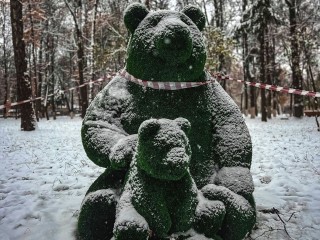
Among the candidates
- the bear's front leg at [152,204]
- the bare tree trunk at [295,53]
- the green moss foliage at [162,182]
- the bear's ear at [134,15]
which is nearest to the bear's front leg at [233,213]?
the green moss foliage at [162,182]

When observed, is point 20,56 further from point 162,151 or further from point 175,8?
point 175,8

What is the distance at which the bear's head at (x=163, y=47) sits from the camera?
2.44m

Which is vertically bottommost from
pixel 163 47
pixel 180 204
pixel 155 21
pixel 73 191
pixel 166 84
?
pixel 73 191

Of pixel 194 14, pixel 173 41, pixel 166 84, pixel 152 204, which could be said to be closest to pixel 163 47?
pixel 173 41

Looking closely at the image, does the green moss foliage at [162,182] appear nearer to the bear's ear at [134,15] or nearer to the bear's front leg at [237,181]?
the bear's front leg at [237,181]

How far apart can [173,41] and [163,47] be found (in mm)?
90

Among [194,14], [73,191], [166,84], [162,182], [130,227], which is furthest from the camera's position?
[73,191]

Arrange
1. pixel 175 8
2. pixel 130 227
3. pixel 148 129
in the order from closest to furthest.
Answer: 1. pixel 130 227
2. pixel 148 129
3. pixel 175 8

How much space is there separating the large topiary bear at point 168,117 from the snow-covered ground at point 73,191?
0.67m

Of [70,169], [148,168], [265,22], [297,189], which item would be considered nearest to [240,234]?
[148,168]

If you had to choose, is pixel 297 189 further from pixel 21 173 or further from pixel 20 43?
pixel 20 43

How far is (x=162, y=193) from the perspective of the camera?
213 cm

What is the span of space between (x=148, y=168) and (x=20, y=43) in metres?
10.7

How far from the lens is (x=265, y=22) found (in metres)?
16.2
